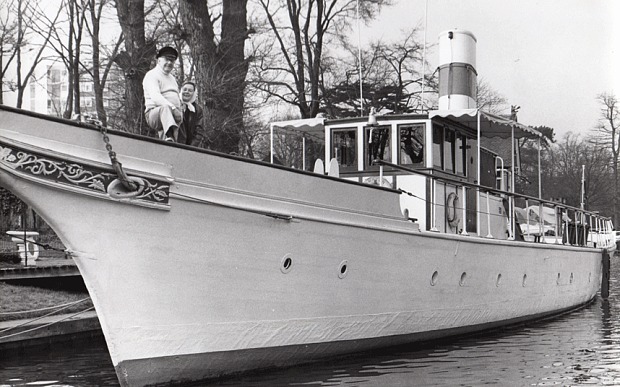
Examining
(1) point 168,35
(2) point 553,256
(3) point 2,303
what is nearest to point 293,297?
(3) point 2,303

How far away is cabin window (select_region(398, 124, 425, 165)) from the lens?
11047 millimetres

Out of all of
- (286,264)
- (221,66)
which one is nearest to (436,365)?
(286,264)

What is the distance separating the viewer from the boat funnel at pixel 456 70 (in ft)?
43.2

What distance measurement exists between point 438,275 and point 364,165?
7.17 ft

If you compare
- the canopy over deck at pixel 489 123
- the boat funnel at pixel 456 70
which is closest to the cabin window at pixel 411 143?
the canopy over deck at pixel 489 123

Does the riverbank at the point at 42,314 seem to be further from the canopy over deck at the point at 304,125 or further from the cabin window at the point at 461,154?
the cabin window at the point at 461,154

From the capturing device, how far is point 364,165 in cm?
1120

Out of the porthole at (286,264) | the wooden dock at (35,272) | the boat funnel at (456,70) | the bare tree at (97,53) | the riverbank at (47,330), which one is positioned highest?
the bare tree at (97,53)

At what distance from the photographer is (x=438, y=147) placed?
1123 cm

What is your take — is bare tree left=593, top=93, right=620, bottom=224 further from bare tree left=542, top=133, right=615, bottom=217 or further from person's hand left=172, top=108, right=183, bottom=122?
person's hand left=172, top=108, right=183, bottom=122

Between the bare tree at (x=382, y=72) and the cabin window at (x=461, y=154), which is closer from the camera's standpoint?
the cabin window at (x=461, y=154)

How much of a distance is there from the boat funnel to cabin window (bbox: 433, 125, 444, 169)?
6.41 ft

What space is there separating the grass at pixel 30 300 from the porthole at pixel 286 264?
4.39m

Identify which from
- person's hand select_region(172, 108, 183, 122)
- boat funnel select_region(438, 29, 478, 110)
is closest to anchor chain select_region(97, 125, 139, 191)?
person's hand select_region(172, 108, 183, 122)
